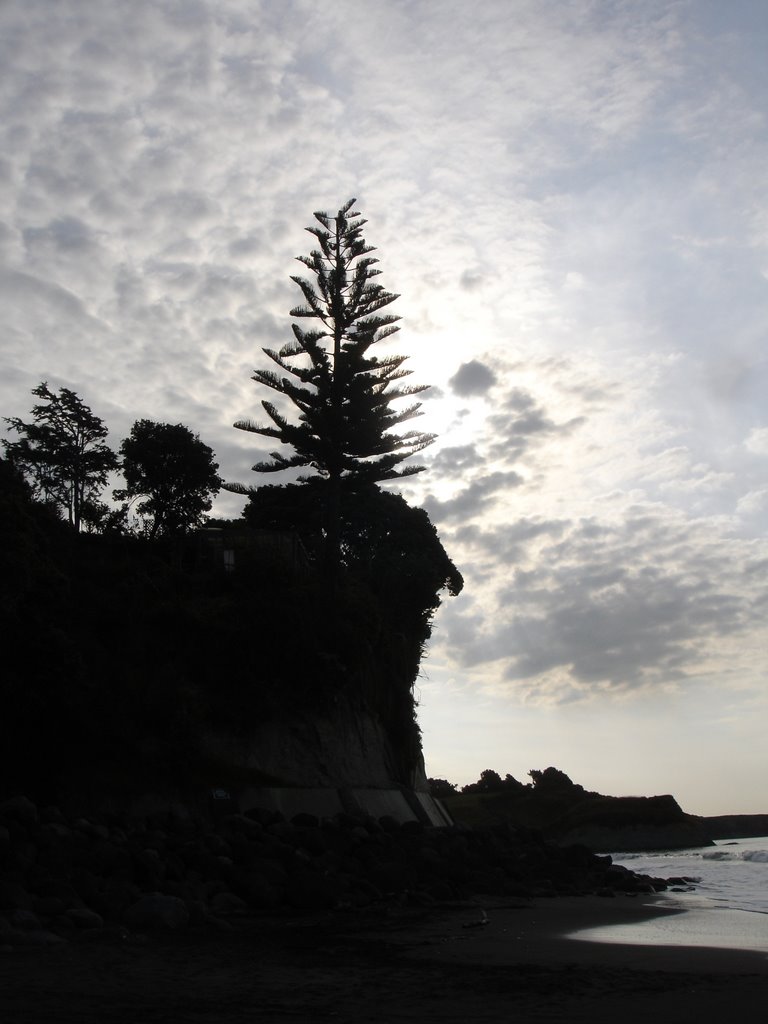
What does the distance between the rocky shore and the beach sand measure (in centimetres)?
78

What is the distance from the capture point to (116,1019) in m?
6.00

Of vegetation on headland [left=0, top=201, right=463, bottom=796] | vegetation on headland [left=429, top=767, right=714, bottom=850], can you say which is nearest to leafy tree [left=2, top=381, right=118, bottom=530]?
vegetation on headland [left=0, top=201, right=463, bottom=796]

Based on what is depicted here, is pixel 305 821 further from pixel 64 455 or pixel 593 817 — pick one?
pixel 593 817

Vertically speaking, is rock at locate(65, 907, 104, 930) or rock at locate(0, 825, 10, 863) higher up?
rock at locate(0, 825, 10, 863)

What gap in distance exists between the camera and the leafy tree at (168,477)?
91.5 feet

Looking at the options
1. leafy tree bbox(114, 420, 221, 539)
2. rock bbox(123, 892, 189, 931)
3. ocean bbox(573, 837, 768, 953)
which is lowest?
ocean bbox(573, 837, 768, 953)

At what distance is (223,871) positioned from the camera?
13.8 meters

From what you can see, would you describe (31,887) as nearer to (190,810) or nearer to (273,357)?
(190,810)

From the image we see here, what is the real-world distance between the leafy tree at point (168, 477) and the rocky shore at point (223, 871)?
11.6 metres

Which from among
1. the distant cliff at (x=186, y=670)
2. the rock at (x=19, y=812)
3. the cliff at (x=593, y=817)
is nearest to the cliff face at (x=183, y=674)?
the distant cliff at (x=186, y=670)

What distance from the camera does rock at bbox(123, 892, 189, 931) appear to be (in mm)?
10703

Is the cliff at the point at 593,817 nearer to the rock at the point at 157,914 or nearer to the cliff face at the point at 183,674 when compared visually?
the cliff face at the point at 183,674

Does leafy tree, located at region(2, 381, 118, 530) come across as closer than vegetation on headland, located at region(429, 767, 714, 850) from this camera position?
Yes

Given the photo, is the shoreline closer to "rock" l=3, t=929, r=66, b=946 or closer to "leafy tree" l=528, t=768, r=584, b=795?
"rock" l=3, t=929, r=66, b=946
